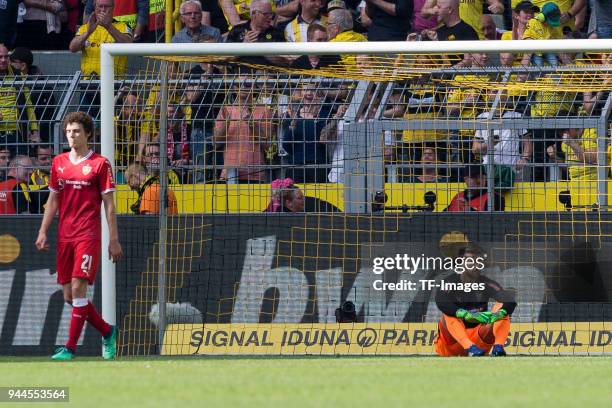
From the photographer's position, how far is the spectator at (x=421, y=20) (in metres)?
16.2

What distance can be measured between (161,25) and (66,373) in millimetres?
9119

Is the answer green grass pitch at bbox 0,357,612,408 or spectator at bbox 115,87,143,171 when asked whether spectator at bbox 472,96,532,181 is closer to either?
green grass pitch at bbox 0,357,612,408

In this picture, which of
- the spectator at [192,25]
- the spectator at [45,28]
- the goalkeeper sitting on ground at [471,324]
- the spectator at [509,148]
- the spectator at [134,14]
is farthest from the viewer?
the spectator at [45,28]

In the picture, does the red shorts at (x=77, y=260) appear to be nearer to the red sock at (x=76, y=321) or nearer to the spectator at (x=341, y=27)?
the red sock at (x=76, y=321)

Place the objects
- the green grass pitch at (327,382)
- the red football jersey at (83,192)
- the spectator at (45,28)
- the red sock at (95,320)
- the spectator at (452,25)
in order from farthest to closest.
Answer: the spectator at (45,28)
the spectator at (452,25)
the red sock at (95,320)
the red football jersey at (83,192)
the green grass pitch at (327,382)

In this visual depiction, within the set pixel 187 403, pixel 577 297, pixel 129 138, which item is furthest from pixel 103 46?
pixel 187 403

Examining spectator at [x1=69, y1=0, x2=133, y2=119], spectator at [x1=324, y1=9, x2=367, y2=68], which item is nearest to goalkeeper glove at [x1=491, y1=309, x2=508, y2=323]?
spectator at [x1=324, y1=9, x2=367, y2=68]

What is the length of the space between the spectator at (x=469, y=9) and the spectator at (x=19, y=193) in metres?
5.89

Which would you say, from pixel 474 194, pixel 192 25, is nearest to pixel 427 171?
pixel 474 194

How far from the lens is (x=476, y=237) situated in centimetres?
1218

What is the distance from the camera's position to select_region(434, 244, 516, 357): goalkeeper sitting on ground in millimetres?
11328

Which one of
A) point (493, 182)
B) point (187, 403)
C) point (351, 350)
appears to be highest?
point (493, 182)

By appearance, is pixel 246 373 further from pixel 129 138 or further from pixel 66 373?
pixel 129 138

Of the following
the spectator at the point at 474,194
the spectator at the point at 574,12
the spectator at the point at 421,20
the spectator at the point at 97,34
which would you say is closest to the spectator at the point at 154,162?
the spectator at the point at 474,194
